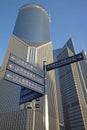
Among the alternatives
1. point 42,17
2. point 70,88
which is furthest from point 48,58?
point 42,17

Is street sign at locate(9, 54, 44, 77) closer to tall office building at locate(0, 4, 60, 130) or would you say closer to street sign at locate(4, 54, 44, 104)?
street sign at locate(4, 54, 44, 104)

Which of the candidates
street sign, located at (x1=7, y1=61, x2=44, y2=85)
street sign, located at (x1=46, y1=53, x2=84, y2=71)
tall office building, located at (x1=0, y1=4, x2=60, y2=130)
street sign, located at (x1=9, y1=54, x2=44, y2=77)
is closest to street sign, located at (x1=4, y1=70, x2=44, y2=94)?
street sign, located at (x1=7, y1=61, x2=44, y2=85)

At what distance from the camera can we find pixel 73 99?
106 m

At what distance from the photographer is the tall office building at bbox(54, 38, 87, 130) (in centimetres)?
9144

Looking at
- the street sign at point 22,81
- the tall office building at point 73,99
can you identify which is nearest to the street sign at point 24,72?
the street sign at point 22,81

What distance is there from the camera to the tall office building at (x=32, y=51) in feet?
223

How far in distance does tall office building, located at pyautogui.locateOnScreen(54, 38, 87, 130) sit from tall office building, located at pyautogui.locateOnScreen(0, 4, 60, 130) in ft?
69.1

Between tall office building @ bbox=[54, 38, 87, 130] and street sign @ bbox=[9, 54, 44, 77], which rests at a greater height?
tall office building @ bbox=[54, 38, 87, 130]

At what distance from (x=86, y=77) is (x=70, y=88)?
61.4 feet

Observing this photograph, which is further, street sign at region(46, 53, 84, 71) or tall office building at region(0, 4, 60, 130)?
tall office building at region(0, 4, 60, 130)

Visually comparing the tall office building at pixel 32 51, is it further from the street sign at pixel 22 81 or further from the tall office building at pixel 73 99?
the street sign at pixel 22 81

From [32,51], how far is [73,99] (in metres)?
46.9

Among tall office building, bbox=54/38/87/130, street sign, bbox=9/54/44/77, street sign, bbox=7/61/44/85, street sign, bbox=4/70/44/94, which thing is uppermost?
tall office building, bbox=54/38/87/130

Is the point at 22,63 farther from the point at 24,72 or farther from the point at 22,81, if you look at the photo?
the point at 22,81
